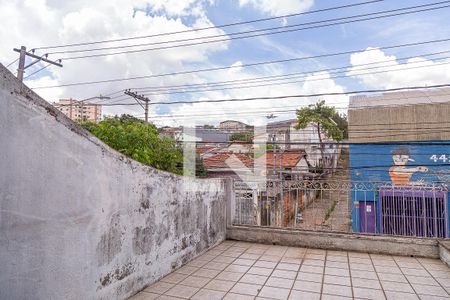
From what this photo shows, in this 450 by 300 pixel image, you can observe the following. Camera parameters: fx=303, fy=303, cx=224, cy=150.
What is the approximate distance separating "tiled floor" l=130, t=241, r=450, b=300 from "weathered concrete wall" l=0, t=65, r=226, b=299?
541 millimetres

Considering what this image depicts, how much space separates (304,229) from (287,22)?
585 cm

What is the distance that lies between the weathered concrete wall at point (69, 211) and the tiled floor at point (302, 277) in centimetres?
54

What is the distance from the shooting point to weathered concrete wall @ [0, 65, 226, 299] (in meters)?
2.09

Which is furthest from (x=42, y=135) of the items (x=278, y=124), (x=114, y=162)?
(x=278, y=124)

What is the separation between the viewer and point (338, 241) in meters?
5.30

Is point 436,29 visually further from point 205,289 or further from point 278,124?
point 278,124

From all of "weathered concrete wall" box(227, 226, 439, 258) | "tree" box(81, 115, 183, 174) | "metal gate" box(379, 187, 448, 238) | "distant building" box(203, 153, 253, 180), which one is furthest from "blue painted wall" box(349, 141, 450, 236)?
"tree" box(81, 115, 183, 174)

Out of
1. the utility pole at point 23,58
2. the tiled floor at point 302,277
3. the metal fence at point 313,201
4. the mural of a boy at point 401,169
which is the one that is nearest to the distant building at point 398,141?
the mural of a boy at point 401,169

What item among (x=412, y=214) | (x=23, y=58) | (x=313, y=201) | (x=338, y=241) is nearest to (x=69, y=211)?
(x=338, y=241)

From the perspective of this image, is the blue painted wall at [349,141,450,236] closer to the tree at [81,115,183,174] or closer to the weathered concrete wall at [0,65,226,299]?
the tree at [81,115,183,174]

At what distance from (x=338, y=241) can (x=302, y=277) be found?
5.50 feet

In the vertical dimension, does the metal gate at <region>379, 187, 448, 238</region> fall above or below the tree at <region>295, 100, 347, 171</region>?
below

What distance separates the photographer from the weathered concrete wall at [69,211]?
209 cm

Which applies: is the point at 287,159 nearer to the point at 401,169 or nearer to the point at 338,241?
the point at 401,169
